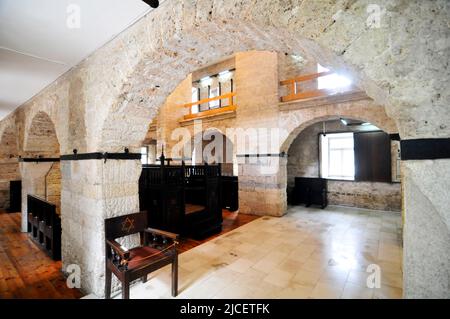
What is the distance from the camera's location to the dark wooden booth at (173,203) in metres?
4.34

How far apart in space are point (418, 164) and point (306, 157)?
7.01 meters

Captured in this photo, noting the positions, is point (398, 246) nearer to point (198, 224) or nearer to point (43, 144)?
point (198, 224)

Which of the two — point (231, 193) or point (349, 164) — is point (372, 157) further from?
point (231, 193)

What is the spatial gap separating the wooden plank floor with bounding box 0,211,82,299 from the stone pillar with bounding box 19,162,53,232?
776 mm

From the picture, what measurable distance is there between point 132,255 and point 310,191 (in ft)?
21.1

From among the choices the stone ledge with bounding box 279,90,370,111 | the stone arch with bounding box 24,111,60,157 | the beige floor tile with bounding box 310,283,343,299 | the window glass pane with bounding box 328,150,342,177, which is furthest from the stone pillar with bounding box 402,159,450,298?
the window glass pane with bounding box 328,150,342,177

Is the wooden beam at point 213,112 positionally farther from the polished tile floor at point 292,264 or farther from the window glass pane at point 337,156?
the polished tile floor at point 292,264

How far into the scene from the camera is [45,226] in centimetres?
417

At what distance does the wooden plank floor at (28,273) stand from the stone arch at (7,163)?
3338mm

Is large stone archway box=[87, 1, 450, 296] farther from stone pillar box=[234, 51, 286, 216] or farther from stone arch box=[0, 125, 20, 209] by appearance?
stone arch box=[0, 125, 20, 209]

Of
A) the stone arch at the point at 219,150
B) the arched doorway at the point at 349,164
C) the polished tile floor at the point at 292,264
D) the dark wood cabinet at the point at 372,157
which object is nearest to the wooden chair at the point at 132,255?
the polished tile floor at the point at 292,264

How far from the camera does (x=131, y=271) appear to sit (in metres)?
2.13

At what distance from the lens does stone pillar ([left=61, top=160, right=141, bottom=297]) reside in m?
2.62
